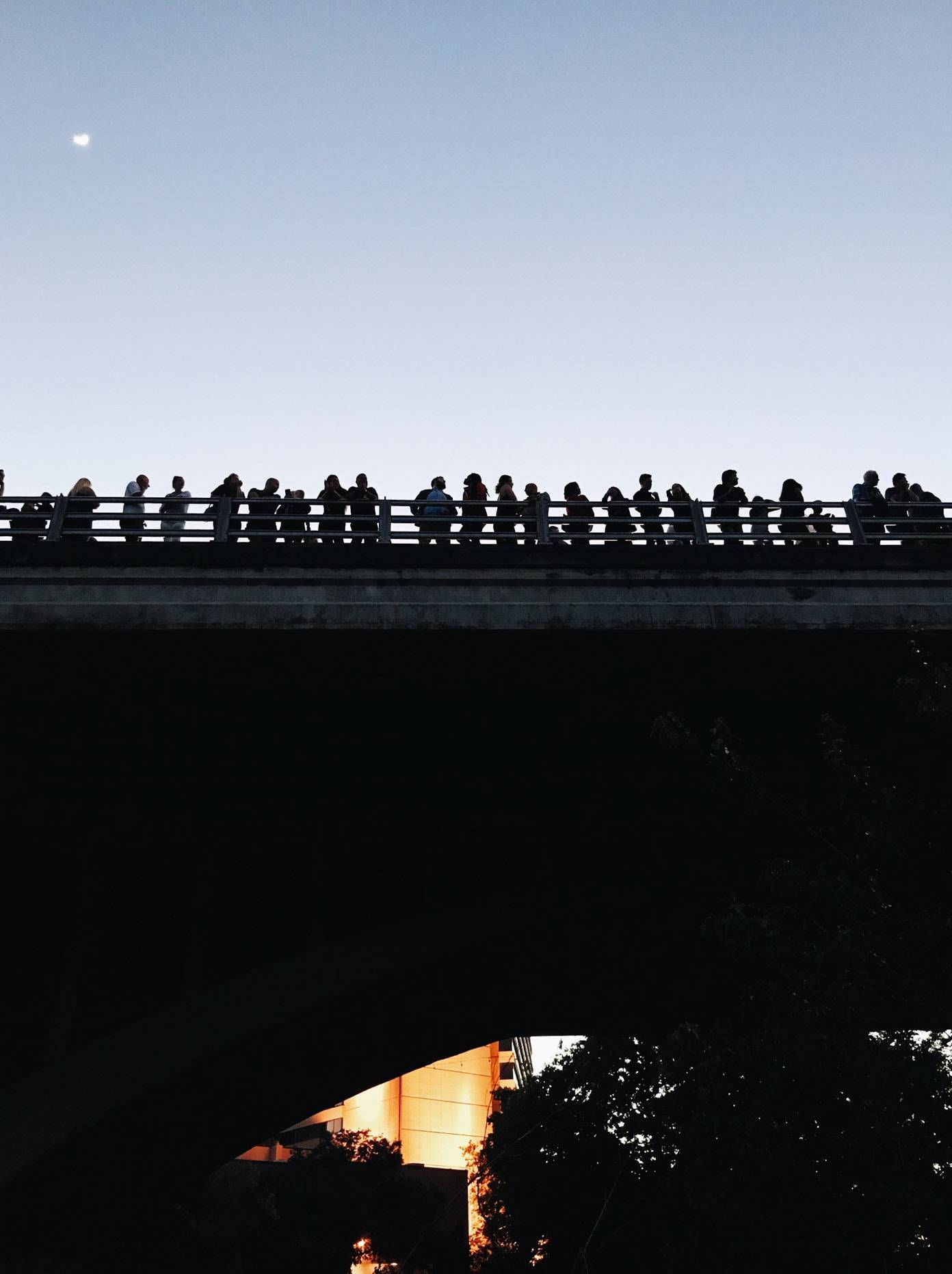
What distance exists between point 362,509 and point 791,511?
22.7ft

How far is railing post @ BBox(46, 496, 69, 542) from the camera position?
13094mm

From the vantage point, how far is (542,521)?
542 inches

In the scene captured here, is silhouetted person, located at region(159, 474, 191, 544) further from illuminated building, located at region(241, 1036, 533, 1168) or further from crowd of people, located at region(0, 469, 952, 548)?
illuminated building, located at region(241, 1036, 533, 1168)

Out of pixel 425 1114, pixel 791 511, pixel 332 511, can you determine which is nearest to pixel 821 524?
pixel 791 511

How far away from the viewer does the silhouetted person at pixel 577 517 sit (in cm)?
1373

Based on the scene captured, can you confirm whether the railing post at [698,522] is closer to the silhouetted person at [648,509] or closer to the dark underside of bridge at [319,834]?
the silhouetted person at [648,509]

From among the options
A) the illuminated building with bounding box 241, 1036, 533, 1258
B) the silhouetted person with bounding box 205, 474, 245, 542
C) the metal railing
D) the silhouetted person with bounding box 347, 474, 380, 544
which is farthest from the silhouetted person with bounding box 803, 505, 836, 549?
the illuminated building with bounding box 241, 1036, 533, 1258

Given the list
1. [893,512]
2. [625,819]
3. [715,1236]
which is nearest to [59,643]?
[625,819]

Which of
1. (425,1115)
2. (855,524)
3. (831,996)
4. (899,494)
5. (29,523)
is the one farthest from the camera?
(425,1115)

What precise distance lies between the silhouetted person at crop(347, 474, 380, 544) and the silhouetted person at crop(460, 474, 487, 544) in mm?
1206

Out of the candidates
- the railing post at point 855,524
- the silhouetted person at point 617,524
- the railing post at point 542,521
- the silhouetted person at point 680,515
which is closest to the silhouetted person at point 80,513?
the railing post at point 542,521

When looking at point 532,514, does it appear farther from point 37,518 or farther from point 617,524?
point 37,518

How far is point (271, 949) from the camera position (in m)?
15.3

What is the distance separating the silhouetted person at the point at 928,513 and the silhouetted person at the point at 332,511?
7.76m
